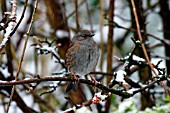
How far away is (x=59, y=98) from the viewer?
3924mm

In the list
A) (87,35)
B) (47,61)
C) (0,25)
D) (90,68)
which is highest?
(0,25)

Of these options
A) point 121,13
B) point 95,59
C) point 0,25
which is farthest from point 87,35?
point 121,13

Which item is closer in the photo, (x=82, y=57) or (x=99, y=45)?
(x=82, y=57)

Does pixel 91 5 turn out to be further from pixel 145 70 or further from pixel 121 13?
pixel 145 70

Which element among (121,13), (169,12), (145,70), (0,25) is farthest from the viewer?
(121,13)

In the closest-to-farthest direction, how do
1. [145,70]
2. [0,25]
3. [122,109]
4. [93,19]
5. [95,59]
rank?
[0,25] < [122,109] < [95,59] < [145,70] < [93,19]

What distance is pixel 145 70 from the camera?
2.63 meters

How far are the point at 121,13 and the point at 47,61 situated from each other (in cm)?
81

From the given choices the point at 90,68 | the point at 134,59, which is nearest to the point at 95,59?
the point at 90,68

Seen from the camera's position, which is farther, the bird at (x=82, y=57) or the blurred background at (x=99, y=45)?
the blurred background at (x=99, y=45)

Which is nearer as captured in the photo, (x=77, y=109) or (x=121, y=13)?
(x=77, y=109)

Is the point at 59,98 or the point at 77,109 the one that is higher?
the point at 77,109

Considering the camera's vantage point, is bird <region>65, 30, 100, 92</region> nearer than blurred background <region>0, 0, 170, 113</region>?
Yes

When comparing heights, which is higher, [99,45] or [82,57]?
[82,57]
